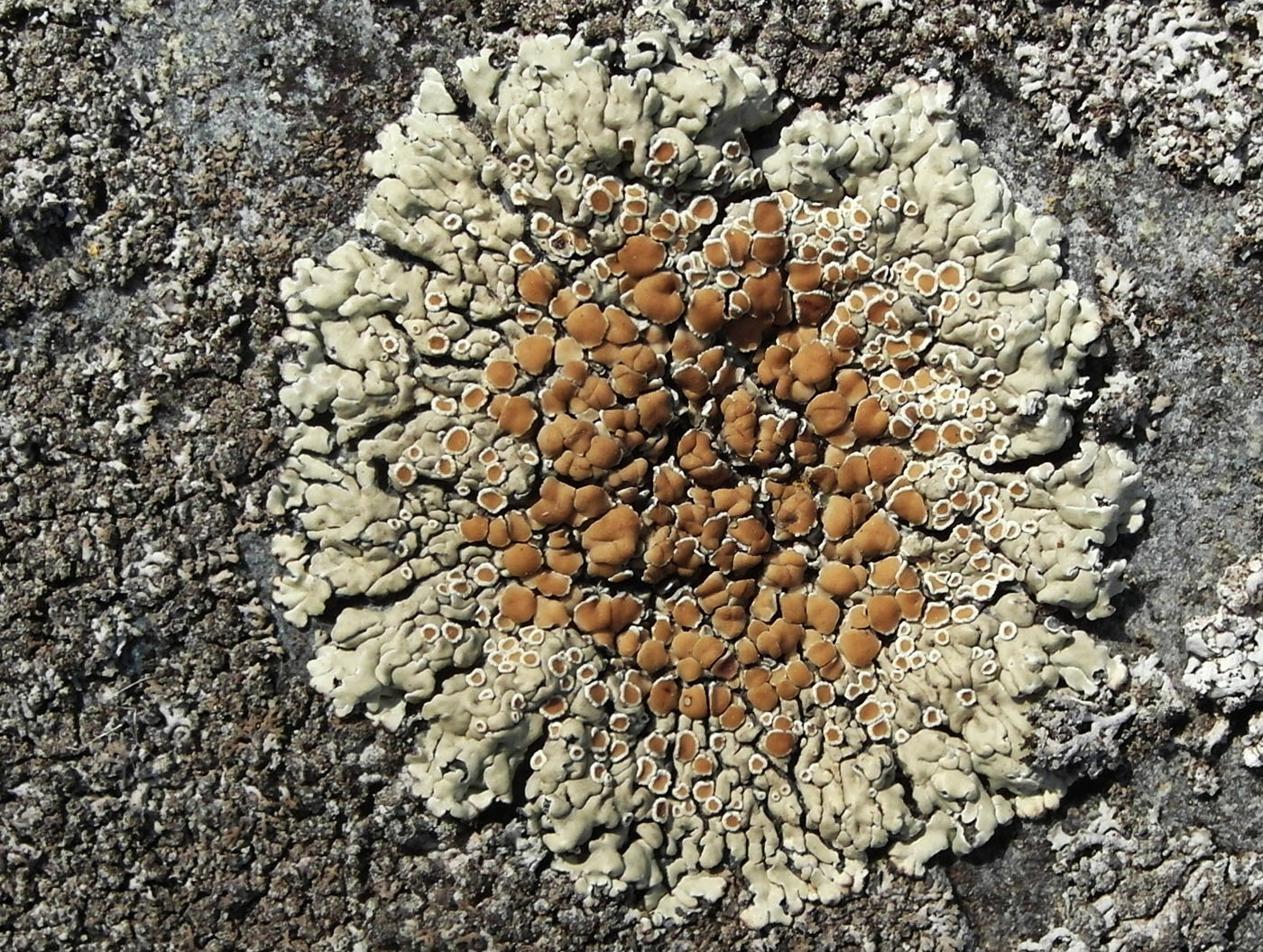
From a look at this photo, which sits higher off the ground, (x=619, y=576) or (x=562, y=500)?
(x=562, y=500)

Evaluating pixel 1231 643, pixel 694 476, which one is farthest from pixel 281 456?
pixel 1231 643

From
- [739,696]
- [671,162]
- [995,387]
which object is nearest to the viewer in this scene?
[671,162]

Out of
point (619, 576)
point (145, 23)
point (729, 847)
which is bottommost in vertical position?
point (729, 847)

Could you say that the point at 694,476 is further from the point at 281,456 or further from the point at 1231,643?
the point at 1231,643

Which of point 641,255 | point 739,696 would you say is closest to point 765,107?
point 641,255

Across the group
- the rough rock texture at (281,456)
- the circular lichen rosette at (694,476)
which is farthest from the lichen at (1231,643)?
the circular lichen rosette at (694,476)

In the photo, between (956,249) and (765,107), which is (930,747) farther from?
(765,107)
